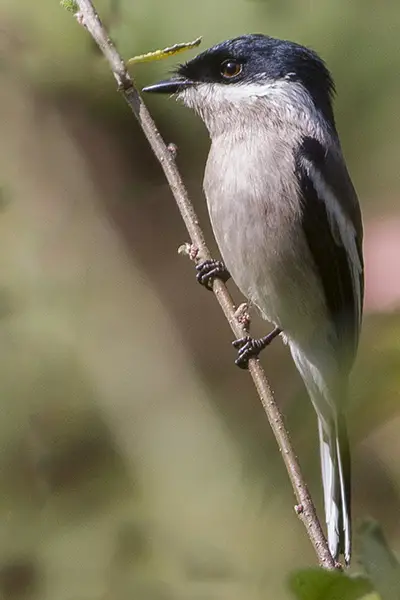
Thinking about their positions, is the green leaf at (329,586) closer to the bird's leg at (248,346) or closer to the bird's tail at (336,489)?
the bird's leg at (248,346)

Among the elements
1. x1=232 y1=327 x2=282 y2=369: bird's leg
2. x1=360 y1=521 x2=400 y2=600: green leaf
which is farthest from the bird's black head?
x1=360 y1=521 x2=400 y2=600: green leaf

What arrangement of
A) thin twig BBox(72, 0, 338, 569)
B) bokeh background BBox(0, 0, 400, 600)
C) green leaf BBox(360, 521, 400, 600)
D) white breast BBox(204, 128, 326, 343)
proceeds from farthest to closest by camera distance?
white breast BBox(204, 128, 326, 343)
bokeh background BBox(0, 0, 400, 600)
thin twig BBox(72, 0, 338, 569)
green leaf BBox(360, 521, 400, 600)

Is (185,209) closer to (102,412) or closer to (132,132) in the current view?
(102,412)

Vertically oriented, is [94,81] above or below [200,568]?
above

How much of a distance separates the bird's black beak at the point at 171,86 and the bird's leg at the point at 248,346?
728mm

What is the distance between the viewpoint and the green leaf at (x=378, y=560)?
619mm

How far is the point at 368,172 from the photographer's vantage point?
3012 mm

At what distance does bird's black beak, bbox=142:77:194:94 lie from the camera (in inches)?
104

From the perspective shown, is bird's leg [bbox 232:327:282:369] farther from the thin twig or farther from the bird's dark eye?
the bird's dark eye

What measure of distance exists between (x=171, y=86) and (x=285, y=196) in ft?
1.48

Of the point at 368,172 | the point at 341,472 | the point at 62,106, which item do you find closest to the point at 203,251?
the point at 341,472

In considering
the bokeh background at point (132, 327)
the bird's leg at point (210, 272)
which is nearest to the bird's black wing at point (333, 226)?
the bokeh background at point (132, 327)

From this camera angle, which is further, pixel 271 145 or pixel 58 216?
pixel 58 216

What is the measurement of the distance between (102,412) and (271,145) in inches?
33.6
